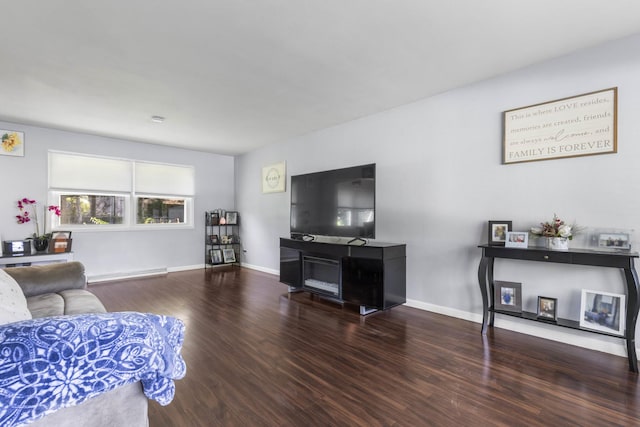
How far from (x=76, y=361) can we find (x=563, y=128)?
3402 millimetres

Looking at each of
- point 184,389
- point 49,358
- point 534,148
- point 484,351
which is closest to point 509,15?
point 534,148

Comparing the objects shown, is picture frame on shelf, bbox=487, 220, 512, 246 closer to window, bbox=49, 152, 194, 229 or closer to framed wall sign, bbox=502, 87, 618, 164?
framed wall sign, bbox=502, 87, 618, 164

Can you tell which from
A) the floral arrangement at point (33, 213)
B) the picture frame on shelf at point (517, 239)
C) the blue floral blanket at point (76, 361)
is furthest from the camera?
the floral arrangement at point (33, 213)

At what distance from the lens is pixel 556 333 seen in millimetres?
2580

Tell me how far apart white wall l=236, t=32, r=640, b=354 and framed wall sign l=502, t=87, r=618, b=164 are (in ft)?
0.19

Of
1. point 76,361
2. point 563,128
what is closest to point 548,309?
point 563,128

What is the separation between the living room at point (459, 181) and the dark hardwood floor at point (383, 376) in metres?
0.49

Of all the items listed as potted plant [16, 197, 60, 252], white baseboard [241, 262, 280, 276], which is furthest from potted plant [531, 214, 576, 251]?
potted plant [16, 197, 60, 252]

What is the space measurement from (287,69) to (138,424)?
8.81 feet

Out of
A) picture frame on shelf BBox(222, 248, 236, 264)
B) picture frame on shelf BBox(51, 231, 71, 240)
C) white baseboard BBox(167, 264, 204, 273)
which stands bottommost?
white baseboard BBox(167, 264, 204, 273)

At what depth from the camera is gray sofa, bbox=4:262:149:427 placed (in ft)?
2.91

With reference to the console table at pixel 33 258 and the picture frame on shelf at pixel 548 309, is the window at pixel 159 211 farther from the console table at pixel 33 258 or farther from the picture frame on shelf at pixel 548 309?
the picture frame on shelf at pixel 548 309

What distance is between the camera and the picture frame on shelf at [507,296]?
8.70 feet

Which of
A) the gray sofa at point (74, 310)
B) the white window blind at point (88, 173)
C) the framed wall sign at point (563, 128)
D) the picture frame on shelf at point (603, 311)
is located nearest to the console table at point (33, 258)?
the white window blind at point (88, 173)
